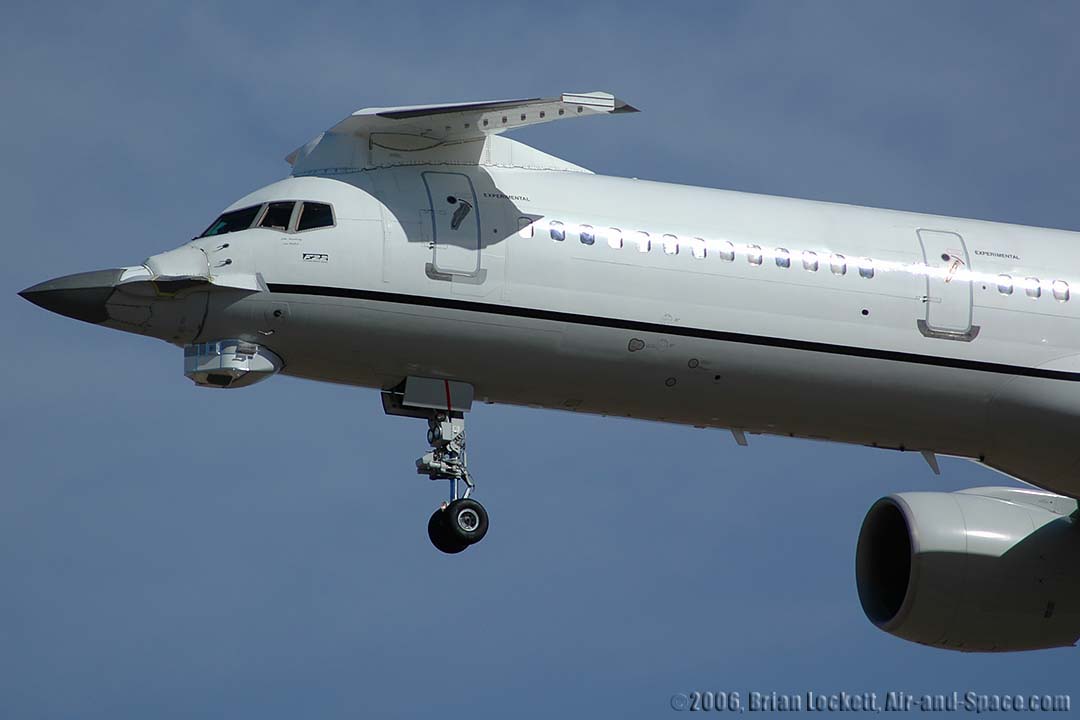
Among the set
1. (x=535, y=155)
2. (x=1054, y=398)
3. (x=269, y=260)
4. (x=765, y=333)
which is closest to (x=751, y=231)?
(x=765, y=333)

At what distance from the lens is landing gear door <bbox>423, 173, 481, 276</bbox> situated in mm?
29359

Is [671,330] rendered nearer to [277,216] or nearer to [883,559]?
[277,216]

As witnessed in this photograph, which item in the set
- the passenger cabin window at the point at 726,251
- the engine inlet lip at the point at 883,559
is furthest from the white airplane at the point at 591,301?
the engine inlet lip at the point at 883,559

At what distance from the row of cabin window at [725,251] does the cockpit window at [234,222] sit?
14.1 ft

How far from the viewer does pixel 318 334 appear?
2902 cm

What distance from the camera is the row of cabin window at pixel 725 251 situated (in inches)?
1185

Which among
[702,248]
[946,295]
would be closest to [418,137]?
[702,248]

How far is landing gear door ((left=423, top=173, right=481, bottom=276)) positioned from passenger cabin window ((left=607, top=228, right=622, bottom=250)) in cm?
214

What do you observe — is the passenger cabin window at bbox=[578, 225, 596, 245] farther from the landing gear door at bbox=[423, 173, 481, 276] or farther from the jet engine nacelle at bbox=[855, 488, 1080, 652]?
the jet engine nacelle at bbox=[855, 488, 1080, 652]

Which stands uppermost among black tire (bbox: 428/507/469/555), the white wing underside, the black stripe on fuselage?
the white wing underside

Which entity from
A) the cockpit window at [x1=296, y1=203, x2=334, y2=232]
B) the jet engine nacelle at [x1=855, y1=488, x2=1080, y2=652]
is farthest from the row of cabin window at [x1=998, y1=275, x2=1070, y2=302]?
the cockpit window at [x1=296, y1=203, x2=334, y2=232]

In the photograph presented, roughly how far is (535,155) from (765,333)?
498 centimetres

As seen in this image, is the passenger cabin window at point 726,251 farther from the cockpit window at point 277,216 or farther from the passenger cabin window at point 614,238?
the cockpit window at point 277,216

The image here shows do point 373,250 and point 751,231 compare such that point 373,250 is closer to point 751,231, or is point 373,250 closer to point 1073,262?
point 751,231
